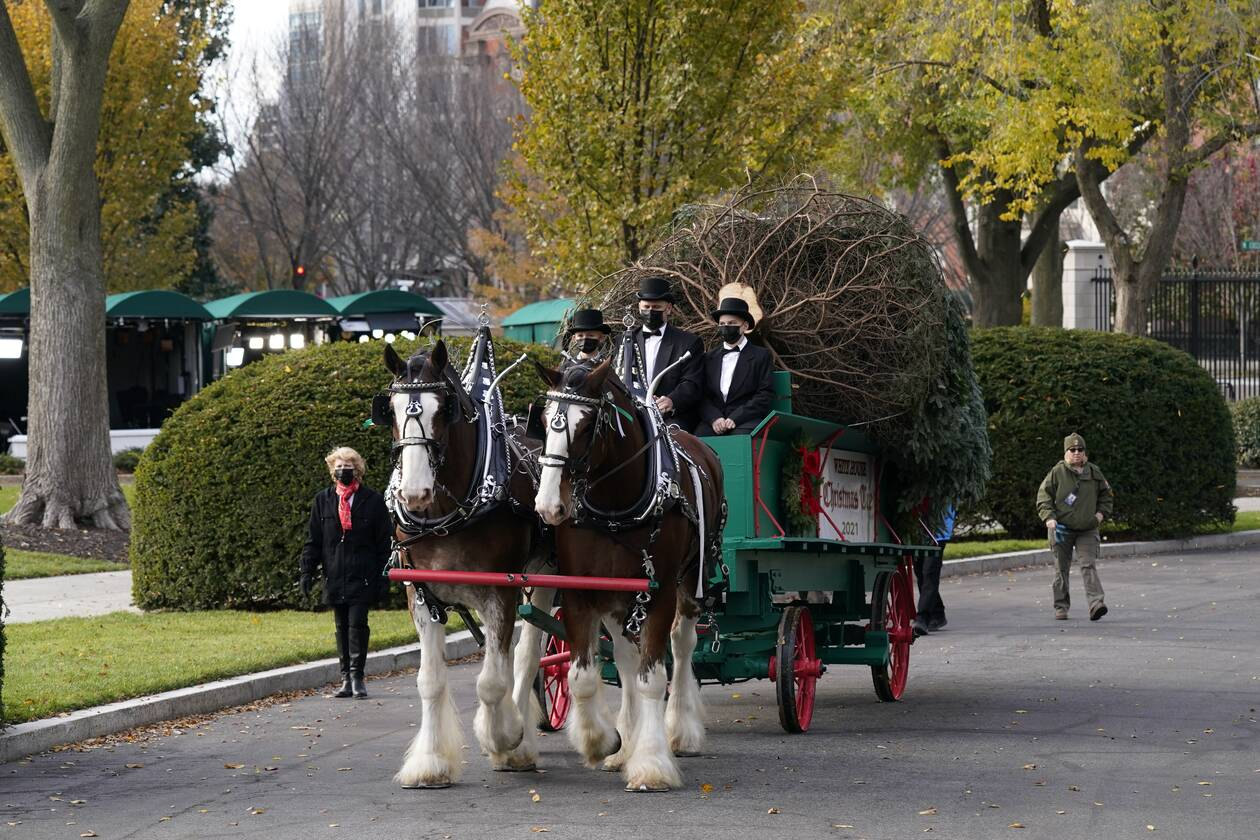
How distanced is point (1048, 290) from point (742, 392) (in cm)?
2850

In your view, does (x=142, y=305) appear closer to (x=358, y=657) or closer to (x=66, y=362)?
(x=66, y=362)

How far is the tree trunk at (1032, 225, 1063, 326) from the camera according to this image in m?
37.3

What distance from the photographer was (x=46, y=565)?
1944 centimetres

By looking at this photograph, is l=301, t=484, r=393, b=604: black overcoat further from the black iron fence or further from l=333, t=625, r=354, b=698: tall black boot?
the black iron fence

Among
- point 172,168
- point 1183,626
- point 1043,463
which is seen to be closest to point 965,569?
point 1043,463

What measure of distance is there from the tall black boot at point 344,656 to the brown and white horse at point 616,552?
344cm

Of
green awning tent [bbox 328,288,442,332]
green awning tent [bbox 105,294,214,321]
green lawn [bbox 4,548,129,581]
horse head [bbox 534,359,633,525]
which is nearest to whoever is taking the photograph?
horse head [bbox 534,359,633,525]

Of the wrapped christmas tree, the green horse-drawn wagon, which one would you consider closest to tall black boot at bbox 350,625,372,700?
the green horse-drawn wagon

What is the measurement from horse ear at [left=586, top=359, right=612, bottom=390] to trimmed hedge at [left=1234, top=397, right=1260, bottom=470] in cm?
2559

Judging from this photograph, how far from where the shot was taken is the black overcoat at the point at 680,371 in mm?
10453

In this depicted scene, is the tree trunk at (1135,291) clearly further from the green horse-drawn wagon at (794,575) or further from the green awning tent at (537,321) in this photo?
the green horse-drawn wagon at (794,575)

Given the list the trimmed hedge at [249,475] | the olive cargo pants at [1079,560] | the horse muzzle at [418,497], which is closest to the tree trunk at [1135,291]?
the olive cargo pants at [1079,560]

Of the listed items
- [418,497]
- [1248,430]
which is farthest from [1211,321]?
[418,497]

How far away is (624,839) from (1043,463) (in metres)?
16.3
